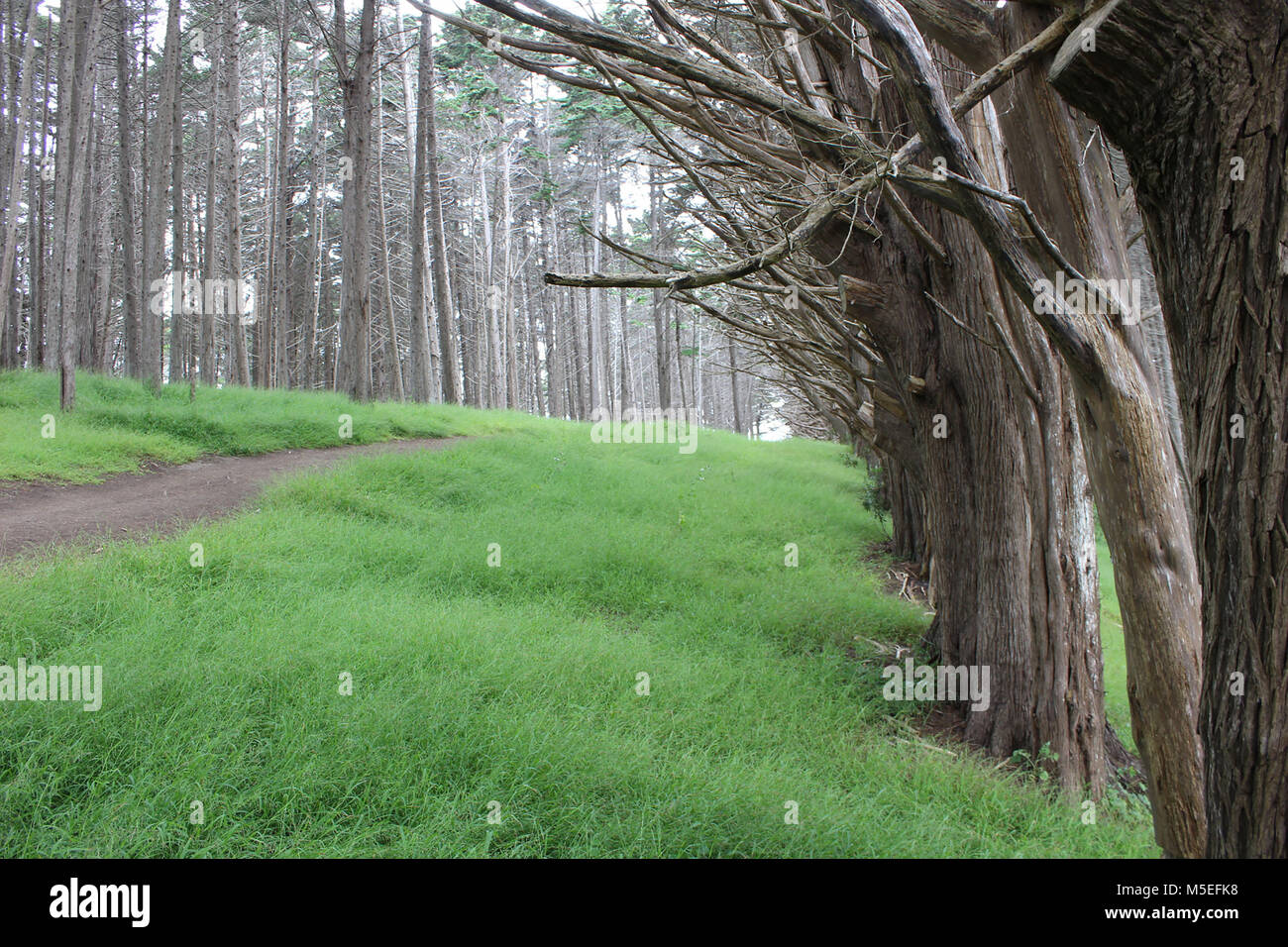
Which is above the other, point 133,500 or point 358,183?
point 358,183

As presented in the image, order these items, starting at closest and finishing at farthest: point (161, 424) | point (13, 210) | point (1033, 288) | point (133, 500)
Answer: point (1033, 288) → point (133, 500) → point (161, 424) → point (13, 210)

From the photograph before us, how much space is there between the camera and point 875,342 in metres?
5.13

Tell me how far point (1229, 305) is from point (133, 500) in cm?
884

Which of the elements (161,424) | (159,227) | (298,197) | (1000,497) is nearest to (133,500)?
(161,424)

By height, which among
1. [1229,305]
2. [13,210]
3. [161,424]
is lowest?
[1229,305]

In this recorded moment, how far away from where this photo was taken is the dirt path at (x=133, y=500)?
6016 mm

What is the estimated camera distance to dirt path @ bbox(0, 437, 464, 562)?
6016 mm

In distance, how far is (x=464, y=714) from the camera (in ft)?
12.2

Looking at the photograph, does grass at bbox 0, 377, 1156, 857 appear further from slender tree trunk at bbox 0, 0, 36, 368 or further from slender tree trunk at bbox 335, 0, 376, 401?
A: slender tree trunk at bbox 0, 0, 36, 368

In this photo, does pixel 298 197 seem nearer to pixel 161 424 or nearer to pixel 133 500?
pixel 161 424

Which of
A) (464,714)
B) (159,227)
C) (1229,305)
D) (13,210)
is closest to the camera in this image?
(1229,305)

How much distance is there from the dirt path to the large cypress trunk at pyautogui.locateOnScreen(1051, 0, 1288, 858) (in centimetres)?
699
